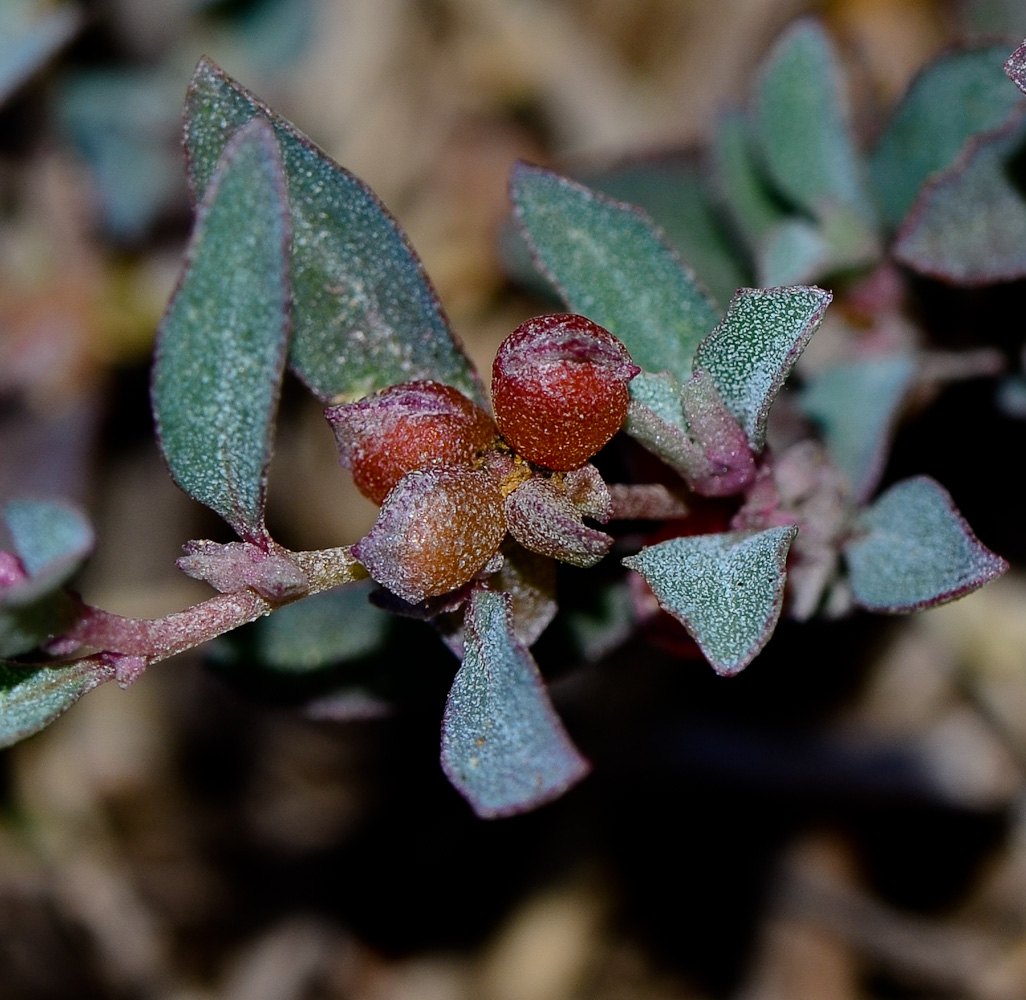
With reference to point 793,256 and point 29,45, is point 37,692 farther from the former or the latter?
point 29,45

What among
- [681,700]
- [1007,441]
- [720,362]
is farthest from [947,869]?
[720,362]

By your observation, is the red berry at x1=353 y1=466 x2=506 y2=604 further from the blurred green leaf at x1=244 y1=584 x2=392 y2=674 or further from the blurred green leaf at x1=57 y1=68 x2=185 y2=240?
the blurred green leaf at x1=57 y1=68 x2=185 y2=240

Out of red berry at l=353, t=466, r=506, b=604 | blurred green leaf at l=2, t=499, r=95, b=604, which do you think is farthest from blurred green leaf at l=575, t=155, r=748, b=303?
blurred green leaf at l=2, t=499, r=95, b=604

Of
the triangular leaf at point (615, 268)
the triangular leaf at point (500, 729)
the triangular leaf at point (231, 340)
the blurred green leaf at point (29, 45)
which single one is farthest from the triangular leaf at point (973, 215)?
the blurred green leaf at point (29, 45)

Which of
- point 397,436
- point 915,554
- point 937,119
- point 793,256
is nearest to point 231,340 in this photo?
point 397,436

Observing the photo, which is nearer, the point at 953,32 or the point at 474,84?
the point at 953,32

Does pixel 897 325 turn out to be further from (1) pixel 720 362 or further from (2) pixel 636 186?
(1) pixel 720 362

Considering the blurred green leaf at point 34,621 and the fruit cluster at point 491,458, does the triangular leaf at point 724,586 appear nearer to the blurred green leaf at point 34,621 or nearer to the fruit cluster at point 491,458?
the fruit cluster at point 491,458
